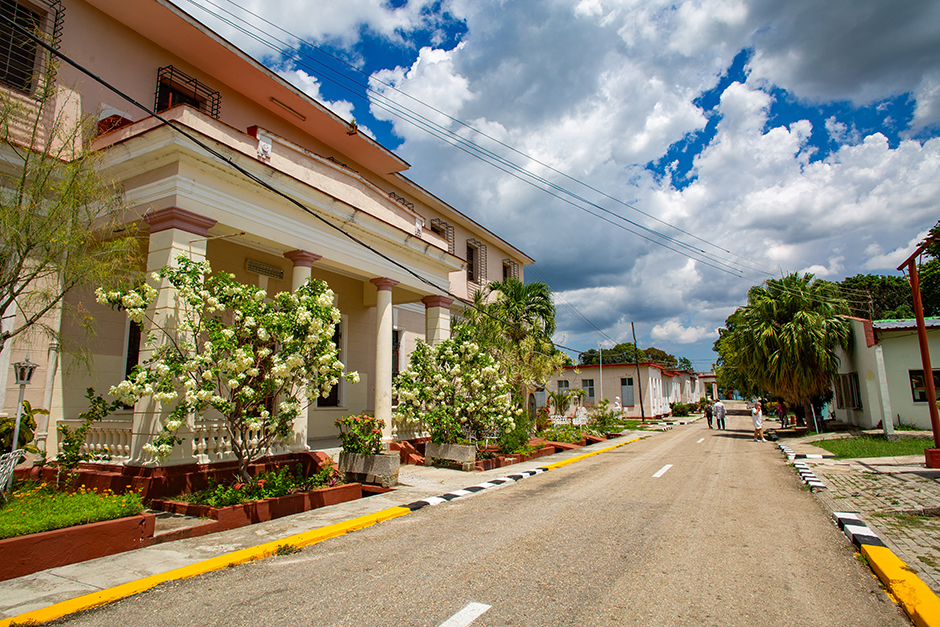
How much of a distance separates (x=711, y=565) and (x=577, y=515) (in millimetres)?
2575

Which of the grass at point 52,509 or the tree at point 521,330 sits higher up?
the tree at point 521,330

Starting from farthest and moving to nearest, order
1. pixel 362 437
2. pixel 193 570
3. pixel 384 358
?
pixel 384 358, pixel 362 437, pixel 193 570

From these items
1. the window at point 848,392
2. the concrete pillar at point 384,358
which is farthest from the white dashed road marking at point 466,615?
the window at point 848,392

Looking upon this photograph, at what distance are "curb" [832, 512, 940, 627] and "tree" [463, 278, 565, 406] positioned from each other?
1166 centimetres

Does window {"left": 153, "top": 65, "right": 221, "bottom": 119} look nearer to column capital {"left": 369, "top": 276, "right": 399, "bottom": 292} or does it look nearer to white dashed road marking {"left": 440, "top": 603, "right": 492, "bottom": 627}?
column capital {"left": 369, "top": 276, "right": 399, "bottom": 292}

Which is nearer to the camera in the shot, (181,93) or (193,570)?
(193,570)

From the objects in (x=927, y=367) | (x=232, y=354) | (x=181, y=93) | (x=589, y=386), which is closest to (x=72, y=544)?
(x=232, y=354)

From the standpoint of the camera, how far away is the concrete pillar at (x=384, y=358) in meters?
12.8

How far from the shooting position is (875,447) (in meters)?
14.6

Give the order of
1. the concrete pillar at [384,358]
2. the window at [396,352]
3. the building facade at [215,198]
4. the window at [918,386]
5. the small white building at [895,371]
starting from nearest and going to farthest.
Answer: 1. the building facade at [215,198]
2. the concrete pillar at [384,358]
3. the small white building at [895,371]
4. the window at [396,352]
5. the window at [918,386]

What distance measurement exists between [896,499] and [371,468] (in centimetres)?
894

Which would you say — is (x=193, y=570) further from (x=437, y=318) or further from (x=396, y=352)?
(x=396, y=352)

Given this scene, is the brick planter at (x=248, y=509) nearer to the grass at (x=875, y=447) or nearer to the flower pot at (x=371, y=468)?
the flower pot at (x=371, y=468)

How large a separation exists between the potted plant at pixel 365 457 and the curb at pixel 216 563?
4.39ft
